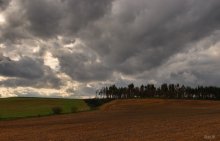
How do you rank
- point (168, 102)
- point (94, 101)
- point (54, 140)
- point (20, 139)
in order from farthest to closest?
point (94, 101) → point (168, 102) → point (20, 139) → point (54, 140)

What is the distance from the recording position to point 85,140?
94.8 feet

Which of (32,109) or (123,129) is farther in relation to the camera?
(32,109)

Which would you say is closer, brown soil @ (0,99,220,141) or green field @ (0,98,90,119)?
brown soil @ (0,99,220,141)

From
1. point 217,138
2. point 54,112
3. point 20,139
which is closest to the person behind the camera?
point 217,138

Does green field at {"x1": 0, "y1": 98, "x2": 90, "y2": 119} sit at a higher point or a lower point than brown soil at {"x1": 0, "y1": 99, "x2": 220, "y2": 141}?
higher

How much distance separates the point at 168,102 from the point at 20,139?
336 feet

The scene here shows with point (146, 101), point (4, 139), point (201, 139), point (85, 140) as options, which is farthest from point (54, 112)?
point (201, 139)

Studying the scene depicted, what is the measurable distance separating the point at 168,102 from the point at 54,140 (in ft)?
342

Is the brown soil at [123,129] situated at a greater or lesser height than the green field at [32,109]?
lesser

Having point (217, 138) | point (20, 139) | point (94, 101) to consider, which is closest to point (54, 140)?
point (20, 139)

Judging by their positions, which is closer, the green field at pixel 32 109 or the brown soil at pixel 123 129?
the brown soil at pixel 123 129

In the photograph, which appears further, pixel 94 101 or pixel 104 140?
pixel 94 101

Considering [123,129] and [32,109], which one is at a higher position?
[32,109]

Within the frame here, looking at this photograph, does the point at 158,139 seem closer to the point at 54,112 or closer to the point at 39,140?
the point at 39,140
